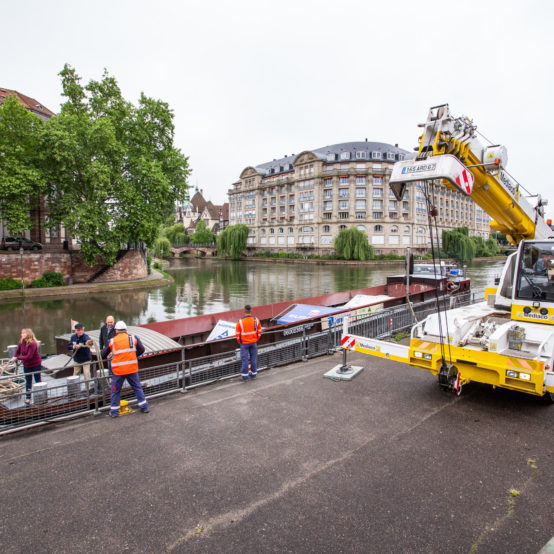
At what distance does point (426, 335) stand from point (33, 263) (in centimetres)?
3639

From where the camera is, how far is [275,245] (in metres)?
96.8

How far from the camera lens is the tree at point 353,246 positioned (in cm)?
7181

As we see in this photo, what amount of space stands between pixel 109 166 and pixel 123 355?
31748mm

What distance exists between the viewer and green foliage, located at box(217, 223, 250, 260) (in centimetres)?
8819

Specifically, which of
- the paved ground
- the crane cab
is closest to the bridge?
the crane cab

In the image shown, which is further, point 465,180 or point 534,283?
point 534,283

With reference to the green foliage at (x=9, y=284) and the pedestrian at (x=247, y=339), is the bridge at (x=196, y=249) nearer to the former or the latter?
the green foliage at (x=9, y=284)

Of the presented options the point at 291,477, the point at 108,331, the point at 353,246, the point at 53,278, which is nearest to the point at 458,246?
the point at 353,246

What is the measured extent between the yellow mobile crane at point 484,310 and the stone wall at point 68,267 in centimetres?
3456

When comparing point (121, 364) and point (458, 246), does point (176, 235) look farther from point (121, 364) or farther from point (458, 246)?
point (121, 364)

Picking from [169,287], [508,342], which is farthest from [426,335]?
[169,287]

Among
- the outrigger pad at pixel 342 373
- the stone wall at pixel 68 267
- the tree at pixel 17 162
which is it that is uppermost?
the tree at pixel 17 162

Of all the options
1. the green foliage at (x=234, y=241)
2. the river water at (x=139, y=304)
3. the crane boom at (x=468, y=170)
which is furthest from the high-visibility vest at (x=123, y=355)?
the green foliage at (x=234, y=241)

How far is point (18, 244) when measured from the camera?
35375 mm
